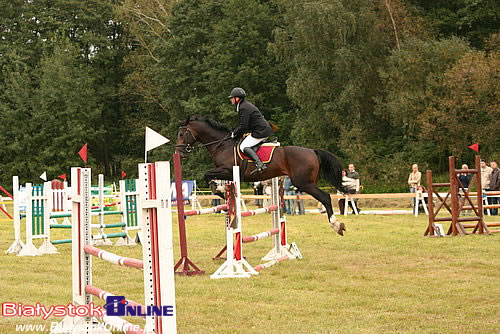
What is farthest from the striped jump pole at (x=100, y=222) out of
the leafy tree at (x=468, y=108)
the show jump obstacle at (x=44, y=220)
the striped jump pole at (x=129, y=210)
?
the leafy tree at (x=468, y=108)

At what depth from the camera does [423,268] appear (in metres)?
9.13

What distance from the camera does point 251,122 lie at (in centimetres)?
1111

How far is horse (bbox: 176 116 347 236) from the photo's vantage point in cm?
1147

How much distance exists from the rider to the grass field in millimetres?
1712

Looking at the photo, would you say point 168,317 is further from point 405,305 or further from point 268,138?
point 268,138

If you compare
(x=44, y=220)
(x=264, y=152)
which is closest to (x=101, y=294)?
(x=264, y=152)

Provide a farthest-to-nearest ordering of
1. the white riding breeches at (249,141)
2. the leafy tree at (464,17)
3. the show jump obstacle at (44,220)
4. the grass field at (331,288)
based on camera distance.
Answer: the leafy tree at (464,17), the show jump obstacle at (44,220), the white riding breeches at (249,141), the grass field at (331,288)

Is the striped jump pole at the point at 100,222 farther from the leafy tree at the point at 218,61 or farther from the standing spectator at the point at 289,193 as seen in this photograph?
the leafy tree at the point at 218,61

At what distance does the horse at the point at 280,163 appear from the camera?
37.6ft

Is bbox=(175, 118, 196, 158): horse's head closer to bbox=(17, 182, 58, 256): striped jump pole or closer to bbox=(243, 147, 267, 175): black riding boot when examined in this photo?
bbox=(243, 147, 267, 175): black riding boot

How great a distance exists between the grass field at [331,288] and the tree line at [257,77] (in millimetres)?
17688

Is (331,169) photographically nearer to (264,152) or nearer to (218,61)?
(264,152)

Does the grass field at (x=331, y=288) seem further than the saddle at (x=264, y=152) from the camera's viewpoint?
No

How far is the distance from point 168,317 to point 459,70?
27355mm
